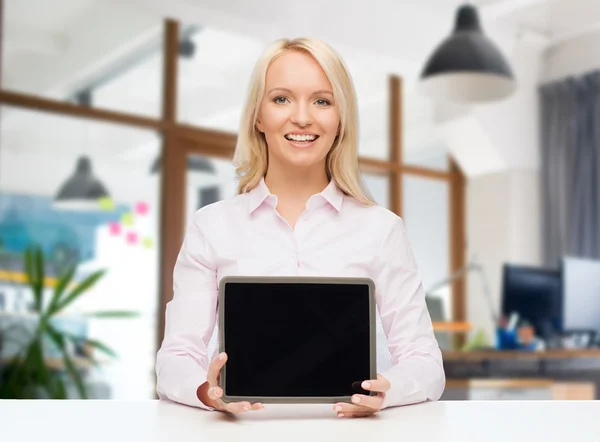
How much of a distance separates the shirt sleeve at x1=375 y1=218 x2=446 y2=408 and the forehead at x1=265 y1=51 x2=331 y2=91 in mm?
250

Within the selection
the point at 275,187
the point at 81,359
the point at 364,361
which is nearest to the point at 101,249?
the point at 81,359

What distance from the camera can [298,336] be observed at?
34.9 inches

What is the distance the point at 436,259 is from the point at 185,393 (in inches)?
233

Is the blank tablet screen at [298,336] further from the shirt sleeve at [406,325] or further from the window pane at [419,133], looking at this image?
the window pane at [419,133]

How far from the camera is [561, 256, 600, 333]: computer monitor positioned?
382 centimetres

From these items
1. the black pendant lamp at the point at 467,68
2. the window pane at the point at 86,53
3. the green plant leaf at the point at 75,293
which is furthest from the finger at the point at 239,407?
the window pane at the point at 86,53

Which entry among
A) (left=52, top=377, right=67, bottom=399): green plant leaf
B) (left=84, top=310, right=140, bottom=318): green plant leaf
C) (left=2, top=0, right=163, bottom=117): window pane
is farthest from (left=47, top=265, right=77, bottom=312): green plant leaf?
(left=2, top=0, right=163, bottom=117): window pane

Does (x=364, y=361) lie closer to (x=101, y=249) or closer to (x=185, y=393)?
(x=185, y=393)

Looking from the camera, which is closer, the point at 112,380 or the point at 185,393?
the point at 185,393

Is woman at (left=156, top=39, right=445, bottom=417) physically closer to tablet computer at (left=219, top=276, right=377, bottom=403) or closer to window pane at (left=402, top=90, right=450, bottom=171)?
tablet computer at (left=219, top=276, right=377, bottom=403)

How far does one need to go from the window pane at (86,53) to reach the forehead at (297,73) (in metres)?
3.75

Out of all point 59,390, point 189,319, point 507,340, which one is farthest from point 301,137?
point 59,390

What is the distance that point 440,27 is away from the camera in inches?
235

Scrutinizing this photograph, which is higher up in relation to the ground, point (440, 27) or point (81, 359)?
point (440, 27)
